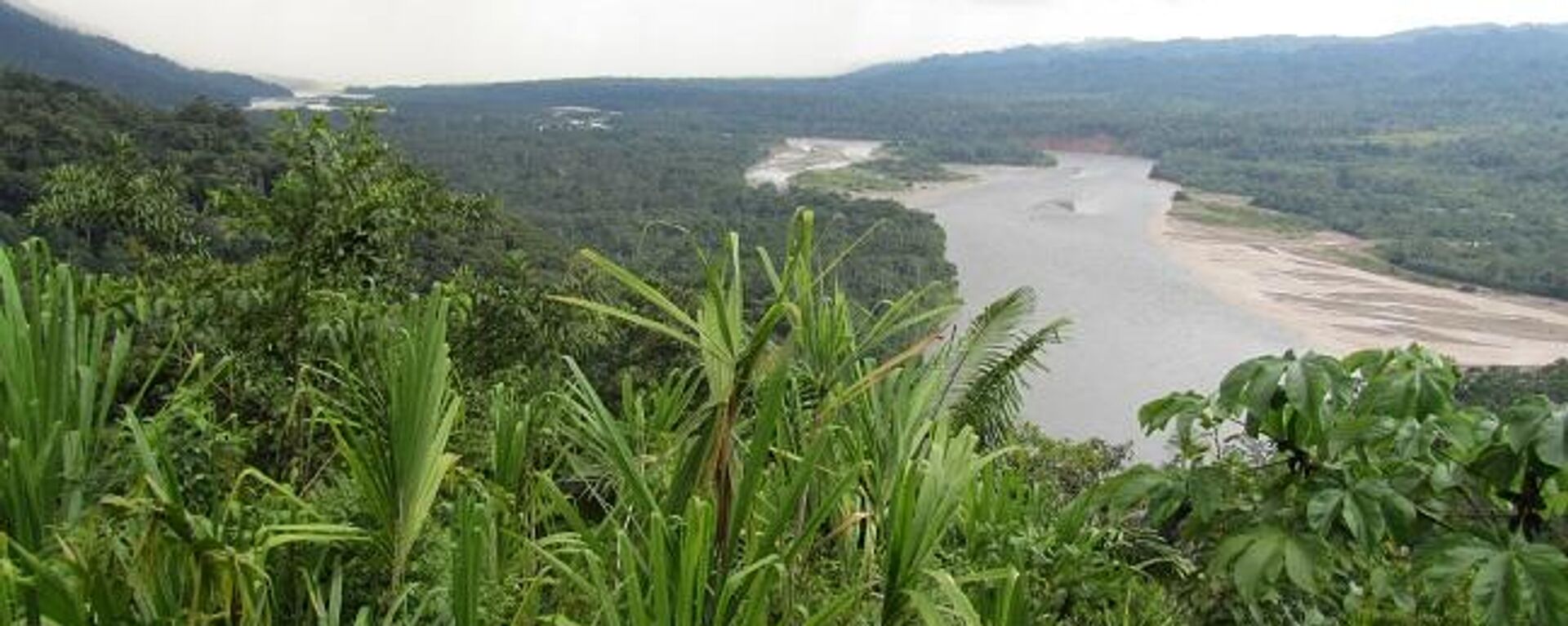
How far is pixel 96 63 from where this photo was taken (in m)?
70.9

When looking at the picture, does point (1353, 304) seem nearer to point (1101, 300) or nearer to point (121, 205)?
point (1101, 300)

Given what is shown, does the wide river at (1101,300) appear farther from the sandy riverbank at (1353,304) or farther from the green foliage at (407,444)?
the green foliage at (407,444)

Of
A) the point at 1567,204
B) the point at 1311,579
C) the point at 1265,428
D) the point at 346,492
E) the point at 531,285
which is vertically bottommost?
the point at 1567,204

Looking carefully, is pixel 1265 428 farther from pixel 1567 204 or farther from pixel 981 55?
pixel 981 55

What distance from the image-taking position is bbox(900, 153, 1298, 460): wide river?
20234 millimetres

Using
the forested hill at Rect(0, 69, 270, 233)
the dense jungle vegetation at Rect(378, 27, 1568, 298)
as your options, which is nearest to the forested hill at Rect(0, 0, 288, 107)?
the dense jungle vegetation at Rect(378, 27, 1568, 298)

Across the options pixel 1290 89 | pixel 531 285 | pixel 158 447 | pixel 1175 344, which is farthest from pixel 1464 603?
pixel 1290 89

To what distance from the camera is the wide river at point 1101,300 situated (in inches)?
797

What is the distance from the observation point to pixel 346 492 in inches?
64.4

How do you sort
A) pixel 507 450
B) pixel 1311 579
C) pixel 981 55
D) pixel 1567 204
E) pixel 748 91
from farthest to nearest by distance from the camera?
pixel 981 55 → pixel 748 91 → pixel 1567 204 → pixel 507 450 → pixel 1311 579

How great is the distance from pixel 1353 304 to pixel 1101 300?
597 centimetres

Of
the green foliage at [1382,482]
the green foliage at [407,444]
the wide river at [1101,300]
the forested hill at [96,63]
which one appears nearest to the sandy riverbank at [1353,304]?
the wide river at [1101,300]

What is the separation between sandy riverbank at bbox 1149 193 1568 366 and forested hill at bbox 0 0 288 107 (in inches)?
1736

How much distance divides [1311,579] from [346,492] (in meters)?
1.15
